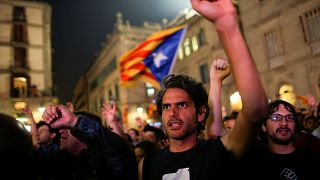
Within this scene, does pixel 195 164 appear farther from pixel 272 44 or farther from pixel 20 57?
pixel 20 57

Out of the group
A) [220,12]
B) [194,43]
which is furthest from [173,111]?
[194,43]

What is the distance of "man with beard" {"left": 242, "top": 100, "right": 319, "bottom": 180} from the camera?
2.67 m

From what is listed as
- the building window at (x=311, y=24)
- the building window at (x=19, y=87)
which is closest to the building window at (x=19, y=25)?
the building window at (x=19, y=87)

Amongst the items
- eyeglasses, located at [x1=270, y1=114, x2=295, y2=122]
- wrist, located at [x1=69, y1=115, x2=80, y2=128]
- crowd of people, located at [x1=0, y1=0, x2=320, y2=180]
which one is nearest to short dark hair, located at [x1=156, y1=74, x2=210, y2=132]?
crowd of people, located at [x1=0, y1=0, x2=320, y2=180]

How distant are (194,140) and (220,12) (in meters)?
1.03

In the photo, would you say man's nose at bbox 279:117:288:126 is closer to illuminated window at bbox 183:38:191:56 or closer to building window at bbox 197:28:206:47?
building window at bbox 197:28:206:47

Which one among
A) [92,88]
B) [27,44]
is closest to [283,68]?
[27,44]

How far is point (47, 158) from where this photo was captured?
325cm

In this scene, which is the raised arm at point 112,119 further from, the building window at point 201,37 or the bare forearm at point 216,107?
the building window at point 201,37

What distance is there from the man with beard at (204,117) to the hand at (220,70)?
1.40 feet

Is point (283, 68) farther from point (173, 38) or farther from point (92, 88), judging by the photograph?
point (92, 88)

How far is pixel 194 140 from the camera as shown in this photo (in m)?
2.23

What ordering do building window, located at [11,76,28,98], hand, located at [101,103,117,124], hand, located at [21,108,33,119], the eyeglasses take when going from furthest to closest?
building window, located at [11,76,28,98] < hand, located at [21,108,33,119] < hand, located at [101,103,117,124] < the eyeglasses

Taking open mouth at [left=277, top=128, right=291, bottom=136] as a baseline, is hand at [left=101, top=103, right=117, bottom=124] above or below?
above
